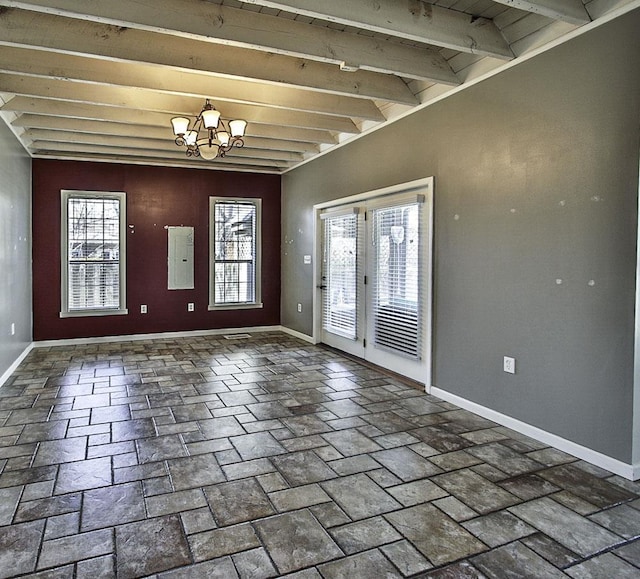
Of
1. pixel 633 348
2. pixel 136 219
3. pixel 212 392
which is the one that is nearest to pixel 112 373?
pixel 212 392

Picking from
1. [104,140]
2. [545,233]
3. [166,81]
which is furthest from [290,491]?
[104,140]

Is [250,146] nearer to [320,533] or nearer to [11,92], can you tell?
[11,92]

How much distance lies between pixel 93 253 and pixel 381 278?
4.09 m

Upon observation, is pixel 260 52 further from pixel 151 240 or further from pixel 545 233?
pixel 151 240

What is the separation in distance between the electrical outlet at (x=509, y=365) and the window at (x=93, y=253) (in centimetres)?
529

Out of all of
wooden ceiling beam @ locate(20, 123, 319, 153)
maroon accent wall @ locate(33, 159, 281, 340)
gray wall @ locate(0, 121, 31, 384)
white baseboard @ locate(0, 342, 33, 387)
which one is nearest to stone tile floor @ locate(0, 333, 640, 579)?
white baseboard @ locate(0, 342, 33, 387)

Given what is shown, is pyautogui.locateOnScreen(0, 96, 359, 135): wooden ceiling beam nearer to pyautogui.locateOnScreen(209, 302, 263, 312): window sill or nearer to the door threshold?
the door threshold

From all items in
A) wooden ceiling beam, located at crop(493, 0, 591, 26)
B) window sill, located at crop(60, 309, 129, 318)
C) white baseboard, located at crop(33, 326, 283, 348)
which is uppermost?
wooden ceiling beam, located at crop(493, 0, 591, 26)

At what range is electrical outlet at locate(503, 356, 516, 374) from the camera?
3.45 meters

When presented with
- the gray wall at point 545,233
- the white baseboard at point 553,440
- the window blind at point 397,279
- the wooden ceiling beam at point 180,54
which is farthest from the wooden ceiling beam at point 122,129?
the white baseboard at point 553,440

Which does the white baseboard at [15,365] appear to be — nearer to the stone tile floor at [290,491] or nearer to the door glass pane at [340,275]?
the stone tile floor at [290,491]

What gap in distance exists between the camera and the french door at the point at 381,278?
14.5ft

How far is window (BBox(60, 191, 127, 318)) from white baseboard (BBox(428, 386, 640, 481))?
4.83 meters

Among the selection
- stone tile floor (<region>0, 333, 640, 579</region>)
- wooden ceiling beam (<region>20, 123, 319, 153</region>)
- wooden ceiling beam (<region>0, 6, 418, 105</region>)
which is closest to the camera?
stone tile floor (<region>0, 333, 640, 579</region>)
